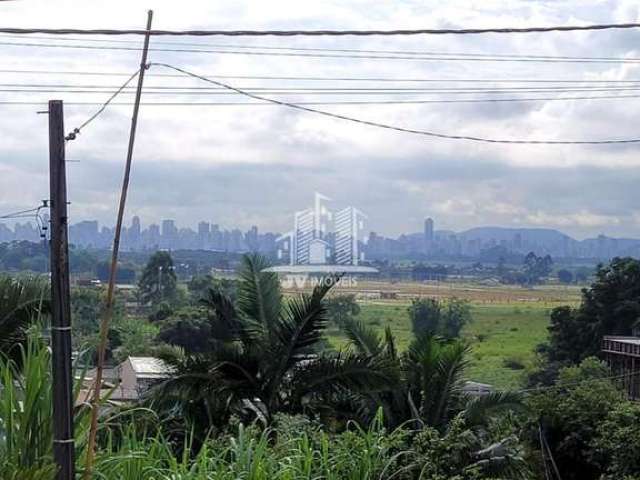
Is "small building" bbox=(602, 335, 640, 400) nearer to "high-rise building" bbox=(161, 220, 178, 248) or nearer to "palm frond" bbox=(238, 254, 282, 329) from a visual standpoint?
"palm frond" bbox=(238, 254, 282, 329)

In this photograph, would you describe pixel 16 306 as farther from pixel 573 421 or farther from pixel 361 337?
pixel 573 421

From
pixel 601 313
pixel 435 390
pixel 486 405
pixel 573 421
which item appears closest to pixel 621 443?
pixel 486 405

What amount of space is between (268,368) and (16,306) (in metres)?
3.96

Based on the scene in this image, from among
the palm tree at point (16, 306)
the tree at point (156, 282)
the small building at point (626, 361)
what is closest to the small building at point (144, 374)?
the palm tree at point (16, 306)

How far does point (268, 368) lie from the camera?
14.7 meters

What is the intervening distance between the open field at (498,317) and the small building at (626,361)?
377 inches

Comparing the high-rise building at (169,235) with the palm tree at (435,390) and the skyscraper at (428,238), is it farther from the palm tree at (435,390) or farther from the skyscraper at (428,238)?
the palm tree at (435,390)

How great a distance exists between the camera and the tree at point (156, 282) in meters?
59.6

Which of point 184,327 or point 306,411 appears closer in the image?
point 306,411

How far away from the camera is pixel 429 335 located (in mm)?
15641

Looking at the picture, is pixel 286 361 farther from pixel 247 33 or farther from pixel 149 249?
pixel 149 249

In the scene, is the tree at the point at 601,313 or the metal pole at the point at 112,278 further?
the tree at the point at 601,313

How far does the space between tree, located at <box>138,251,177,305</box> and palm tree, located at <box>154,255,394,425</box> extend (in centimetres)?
4444

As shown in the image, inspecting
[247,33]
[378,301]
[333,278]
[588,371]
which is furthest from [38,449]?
[378,301]
